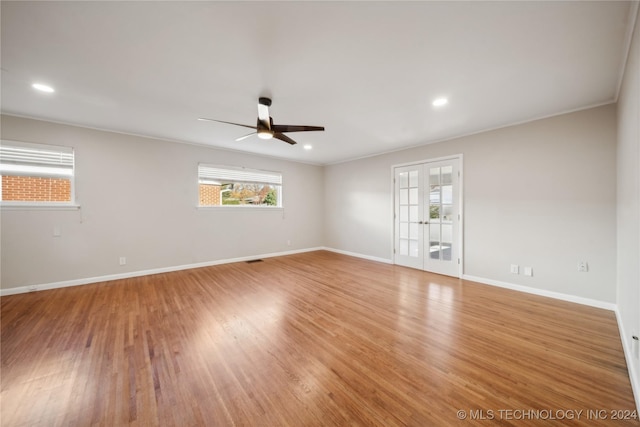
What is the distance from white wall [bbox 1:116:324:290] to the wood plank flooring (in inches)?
24.7

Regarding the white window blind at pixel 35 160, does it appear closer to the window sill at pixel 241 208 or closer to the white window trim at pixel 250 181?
the white window trim at pixel 250 181

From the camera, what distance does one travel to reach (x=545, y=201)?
10.8ft

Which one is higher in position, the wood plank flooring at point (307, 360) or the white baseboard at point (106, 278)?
the white baseboard at point (106, 278)

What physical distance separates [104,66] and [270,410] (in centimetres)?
325

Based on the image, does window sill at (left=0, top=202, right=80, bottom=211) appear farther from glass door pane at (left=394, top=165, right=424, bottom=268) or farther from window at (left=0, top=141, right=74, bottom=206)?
glass door pane at (left=394, top=165, right=424, bottom=268)

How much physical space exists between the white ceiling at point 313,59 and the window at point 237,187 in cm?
174

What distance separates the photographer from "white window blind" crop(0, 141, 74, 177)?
130 inches

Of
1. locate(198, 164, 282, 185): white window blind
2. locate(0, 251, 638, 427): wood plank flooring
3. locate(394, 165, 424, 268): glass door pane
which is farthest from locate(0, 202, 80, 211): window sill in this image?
locate(394, 165, 424, 268): glass door pane

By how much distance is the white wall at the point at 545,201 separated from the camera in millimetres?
2895

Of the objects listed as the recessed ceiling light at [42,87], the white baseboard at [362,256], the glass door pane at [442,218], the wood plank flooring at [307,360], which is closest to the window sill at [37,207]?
the wood plank flooring at [307,360]

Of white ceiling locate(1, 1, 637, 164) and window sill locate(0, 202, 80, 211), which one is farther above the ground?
white ceiling locate(1, 1, 637, 164)

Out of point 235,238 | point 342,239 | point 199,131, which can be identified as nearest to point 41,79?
point 199,131

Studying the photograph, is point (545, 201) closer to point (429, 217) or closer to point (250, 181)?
point (429, 217)

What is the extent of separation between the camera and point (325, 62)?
6.88 ft
